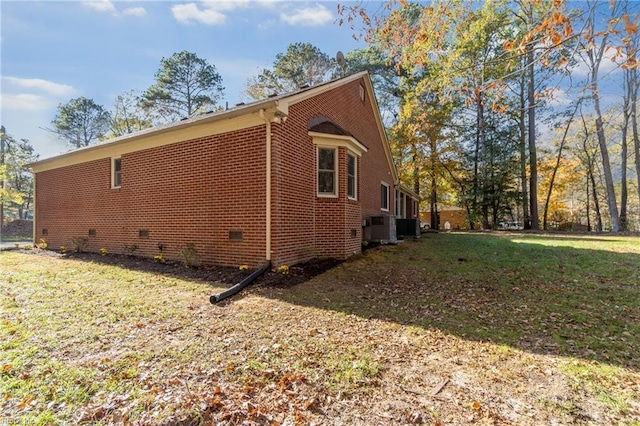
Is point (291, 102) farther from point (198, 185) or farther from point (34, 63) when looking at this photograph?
point (34, 63)

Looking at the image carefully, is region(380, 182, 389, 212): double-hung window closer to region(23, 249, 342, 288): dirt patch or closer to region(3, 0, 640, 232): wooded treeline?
region(3, 0, 640, 232): wooded treeline

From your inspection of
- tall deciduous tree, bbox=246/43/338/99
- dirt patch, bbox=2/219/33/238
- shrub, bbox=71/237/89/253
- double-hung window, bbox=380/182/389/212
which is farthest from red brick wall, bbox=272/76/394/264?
dirt patch, bbox=2/219/33/238

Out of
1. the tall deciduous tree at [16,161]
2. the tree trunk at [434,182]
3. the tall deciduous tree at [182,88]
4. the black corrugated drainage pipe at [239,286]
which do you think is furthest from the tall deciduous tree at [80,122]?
the black corrugated drainage pipe at [239,286]

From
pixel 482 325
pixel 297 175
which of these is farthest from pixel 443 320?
pixel 297 175

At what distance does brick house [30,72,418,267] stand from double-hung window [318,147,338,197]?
29mm

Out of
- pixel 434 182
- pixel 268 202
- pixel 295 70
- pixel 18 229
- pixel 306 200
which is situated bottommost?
pixel 18 229

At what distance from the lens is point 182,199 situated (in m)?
8.21

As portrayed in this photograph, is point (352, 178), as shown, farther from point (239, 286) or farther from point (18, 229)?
point (18, 229)

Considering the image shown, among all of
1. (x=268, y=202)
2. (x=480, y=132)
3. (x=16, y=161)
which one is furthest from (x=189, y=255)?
(x=16, y=161)

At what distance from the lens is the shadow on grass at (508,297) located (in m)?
3.98

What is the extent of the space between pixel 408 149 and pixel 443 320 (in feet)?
70.2

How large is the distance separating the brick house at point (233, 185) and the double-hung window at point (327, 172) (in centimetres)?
3

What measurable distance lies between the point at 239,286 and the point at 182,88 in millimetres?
26460

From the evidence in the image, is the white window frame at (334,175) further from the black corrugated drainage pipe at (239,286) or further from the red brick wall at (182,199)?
the black corrugated drainage pipe at (239,286)
